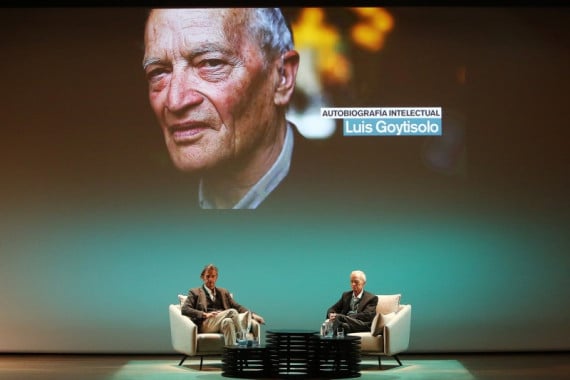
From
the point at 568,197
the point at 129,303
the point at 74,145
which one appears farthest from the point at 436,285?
the point at 74,145

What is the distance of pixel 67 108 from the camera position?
32.3 feet

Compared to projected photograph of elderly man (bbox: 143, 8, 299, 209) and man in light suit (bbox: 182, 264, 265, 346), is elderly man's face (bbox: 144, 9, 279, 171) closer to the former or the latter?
projected photograph of elderly man (bbox: 143, 8, 299, 209)

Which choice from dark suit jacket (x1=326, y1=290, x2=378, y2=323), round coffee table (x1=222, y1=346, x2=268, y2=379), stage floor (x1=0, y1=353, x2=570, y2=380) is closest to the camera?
round coffee table (x1=222, y1=346, x2=268, y2=379)

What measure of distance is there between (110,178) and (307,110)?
215cm

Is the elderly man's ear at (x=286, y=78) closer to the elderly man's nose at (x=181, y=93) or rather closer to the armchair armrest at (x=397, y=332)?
the elderly man's nose at (x=181, y=93)

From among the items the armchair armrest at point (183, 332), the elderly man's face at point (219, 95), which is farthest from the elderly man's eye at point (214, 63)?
the armchair armrest at point (183, 332)

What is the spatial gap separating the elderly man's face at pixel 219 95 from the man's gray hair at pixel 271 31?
94 millimetres

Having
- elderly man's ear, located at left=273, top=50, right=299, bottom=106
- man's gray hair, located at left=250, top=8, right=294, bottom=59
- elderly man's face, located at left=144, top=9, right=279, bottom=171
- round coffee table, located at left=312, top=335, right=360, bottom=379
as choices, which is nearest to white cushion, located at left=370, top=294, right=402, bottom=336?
round coffee table, located at left=312, top=335, right=360, bottom=379

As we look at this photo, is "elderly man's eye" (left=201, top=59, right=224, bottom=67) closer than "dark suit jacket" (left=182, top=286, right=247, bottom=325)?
No

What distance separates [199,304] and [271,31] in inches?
119

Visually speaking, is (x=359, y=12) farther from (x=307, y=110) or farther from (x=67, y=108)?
(x=67, y=108)

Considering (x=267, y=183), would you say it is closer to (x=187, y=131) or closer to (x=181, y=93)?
(x=187, y=131)

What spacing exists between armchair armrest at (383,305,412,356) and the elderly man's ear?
2.55 m

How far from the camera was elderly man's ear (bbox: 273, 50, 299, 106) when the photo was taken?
9750 mm
